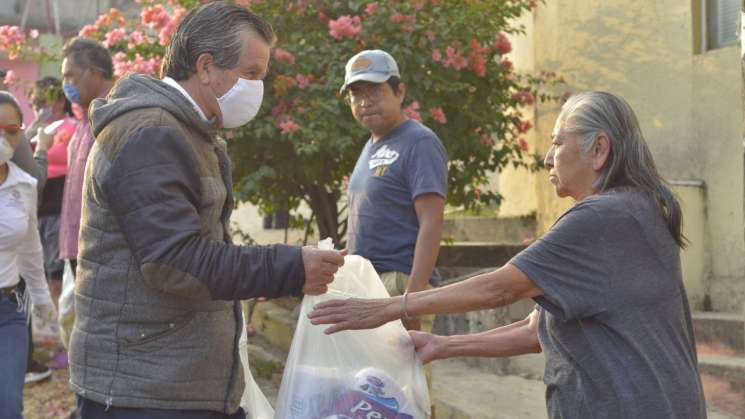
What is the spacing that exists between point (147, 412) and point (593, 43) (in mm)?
5364

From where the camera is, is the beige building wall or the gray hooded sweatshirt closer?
the gray hooded sweatshirt

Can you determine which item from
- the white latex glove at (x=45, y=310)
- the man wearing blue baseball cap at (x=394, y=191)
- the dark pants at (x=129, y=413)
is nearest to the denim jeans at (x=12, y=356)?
the white latex glove at (x=45, y=310)

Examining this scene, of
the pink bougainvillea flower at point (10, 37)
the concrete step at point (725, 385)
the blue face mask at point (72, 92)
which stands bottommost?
the concrete step at point (725, 385)

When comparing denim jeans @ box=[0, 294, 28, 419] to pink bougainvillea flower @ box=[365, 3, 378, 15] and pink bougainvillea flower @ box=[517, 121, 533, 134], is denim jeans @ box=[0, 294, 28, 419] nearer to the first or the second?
pink bougainvillea flower @ box=[365, 3, 378, 15]

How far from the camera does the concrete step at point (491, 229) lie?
809 centimetres

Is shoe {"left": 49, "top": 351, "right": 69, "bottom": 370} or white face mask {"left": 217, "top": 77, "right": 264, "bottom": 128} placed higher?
white face mask {"left": 217, "top": 77, "right": 264, "bottom": 128}

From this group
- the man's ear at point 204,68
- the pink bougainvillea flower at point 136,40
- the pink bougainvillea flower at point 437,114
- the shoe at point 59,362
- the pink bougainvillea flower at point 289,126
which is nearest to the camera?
the man's ear at point 204,68

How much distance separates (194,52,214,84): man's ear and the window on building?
4459 millimetres

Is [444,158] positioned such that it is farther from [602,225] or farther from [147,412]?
[147,412]

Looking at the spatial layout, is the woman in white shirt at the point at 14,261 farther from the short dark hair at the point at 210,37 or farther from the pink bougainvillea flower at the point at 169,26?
the pink bougainvillea flower at the point at 169,26

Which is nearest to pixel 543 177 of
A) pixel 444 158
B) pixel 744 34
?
pixel 444 158

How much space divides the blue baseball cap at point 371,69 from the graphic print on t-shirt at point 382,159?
0.32 meters

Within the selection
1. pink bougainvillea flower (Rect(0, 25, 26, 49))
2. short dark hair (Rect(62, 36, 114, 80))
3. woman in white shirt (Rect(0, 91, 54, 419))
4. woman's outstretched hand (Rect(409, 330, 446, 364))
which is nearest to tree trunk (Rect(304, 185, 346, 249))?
pink bougainvillea flower (Rect(0, 25, 26, 49))

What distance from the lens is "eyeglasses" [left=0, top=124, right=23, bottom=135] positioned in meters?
3.93
